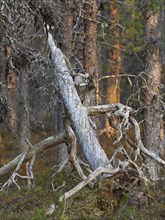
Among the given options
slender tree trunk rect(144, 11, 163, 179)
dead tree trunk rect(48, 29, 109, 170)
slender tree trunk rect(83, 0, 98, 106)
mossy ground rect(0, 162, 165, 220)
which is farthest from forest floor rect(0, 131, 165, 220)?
slender tree trunk rect(83, 0, 98, 106)

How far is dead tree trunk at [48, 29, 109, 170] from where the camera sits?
10.0m

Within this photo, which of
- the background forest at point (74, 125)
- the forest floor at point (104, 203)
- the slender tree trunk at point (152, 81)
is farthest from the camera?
the slender tree trunk at point (152, 81)

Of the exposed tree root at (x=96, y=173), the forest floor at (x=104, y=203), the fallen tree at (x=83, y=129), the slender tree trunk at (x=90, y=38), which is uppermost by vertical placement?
the slender tree trunk at (x=90, y=38)

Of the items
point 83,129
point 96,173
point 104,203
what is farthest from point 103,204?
point 83,129

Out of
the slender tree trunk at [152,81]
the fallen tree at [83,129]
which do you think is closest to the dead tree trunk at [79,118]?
the fallen tree at [83,129]

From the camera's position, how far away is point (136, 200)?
9836 mm

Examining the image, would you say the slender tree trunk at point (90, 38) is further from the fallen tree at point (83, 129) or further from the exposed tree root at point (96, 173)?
the exposed tree root at point (96, 173)

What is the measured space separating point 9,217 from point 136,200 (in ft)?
7.35

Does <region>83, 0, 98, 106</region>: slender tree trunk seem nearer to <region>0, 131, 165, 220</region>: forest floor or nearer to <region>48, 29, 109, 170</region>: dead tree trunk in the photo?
<region>48, 29, 109, 170</region>: dead tree trunk

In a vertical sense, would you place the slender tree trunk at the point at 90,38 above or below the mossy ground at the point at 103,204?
above

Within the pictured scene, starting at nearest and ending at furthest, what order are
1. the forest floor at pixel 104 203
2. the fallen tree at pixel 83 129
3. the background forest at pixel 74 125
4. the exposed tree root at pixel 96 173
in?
the exposed tree root at pixel 96 173, the forest floor at pixel 104 203, the background forest at pixel 74 125, the fallen tree at pixel 83 129

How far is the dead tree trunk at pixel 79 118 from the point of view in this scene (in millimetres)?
10000

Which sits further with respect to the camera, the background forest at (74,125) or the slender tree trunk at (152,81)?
the slender tree trunk at (152,81)

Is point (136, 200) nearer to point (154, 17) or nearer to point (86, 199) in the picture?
point (86, 199)
